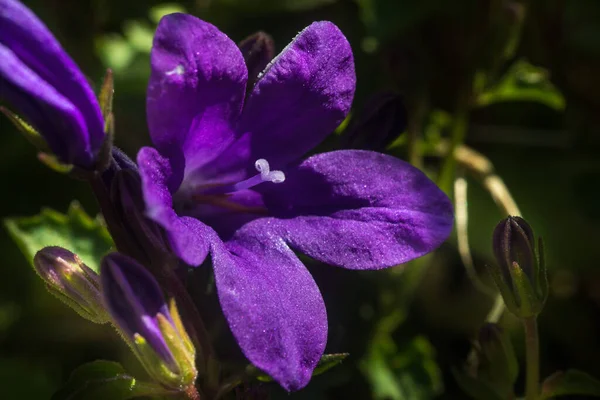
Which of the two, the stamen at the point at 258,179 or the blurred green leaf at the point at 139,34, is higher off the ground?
the stamen at the point at 258,179

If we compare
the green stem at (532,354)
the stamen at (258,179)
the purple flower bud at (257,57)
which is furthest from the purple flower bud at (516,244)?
the purple flower bud at (257,57)

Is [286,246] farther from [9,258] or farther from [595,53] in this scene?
[595,53]

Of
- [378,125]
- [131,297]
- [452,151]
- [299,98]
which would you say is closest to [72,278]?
[131,297]

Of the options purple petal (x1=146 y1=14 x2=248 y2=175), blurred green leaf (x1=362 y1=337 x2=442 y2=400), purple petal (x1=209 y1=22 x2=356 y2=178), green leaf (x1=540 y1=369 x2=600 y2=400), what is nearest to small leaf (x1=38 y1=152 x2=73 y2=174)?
purple petal (x1=146 y1=14 x2=248 y2=175)

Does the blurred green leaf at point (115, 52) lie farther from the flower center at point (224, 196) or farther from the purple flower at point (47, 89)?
the purple flower at point (47, 89)

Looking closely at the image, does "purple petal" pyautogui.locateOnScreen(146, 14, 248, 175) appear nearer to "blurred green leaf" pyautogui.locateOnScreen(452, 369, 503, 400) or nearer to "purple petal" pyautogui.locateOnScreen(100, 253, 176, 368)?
"purple petal" pyautogui.locateOnScreen(100, 253, 176, 368)

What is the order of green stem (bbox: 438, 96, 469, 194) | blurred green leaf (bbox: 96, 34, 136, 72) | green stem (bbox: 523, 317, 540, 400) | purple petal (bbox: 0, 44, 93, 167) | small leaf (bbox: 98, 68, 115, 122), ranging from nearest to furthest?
purple petal (bbox: 0, 44, 93, 167)
small leaf (bbox: 98, 68, 115, 122)
green stem (bbox: 523, 317, 540, 400)
green stem (bbox: 438, 96, 469, 194)
blurred green leaf (bbox: 96, 34, 136, 72)

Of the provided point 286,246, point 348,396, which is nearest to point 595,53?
point 348,396
